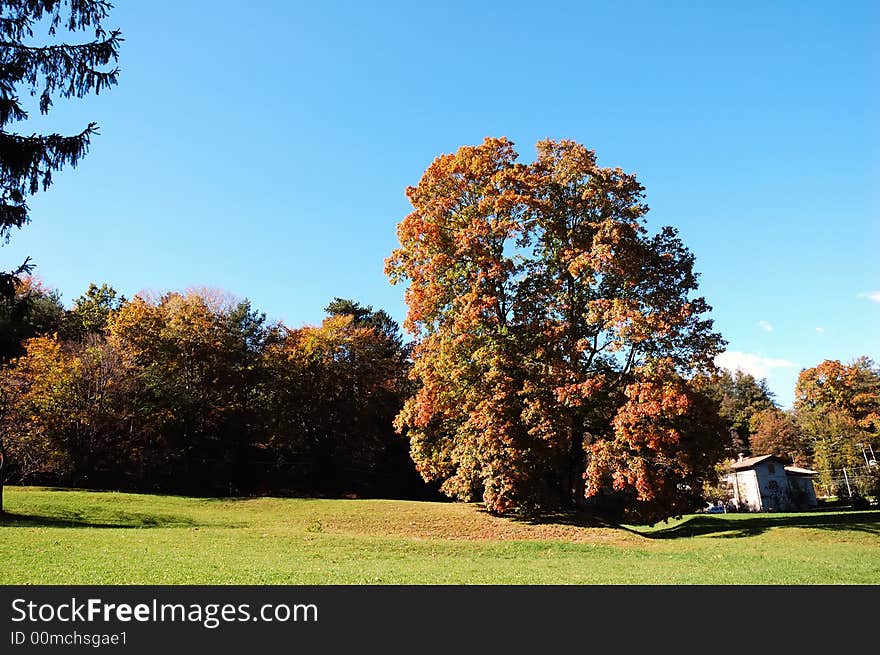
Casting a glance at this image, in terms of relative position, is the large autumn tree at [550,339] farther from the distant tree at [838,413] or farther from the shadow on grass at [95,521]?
the distant tree at [838,413]

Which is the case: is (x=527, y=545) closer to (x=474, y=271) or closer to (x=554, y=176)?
(x=474, y=271)

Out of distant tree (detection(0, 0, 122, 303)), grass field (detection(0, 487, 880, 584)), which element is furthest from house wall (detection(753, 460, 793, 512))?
distant tree (detection(0, 0, 122, 303))

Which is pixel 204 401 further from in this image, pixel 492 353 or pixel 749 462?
pixel 749 462

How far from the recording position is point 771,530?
24938 millimetres

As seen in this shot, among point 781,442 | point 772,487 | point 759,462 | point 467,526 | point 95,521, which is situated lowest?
point 772,487

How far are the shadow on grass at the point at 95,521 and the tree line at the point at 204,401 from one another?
11.5 m

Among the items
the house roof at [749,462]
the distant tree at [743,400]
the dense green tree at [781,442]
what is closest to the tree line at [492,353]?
the house roof at [749,462]

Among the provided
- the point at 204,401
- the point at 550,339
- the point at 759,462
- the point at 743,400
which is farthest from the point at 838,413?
the point at 204,401

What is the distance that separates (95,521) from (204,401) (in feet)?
64.7

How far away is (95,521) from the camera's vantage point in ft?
77.1

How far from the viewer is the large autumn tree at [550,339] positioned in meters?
23.1

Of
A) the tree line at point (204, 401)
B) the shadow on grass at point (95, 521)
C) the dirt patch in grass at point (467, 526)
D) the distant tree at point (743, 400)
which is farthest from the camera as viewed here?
the distant tree at point (743, 400)

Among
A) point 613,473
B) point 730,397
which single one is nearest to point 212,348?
point 613,473
